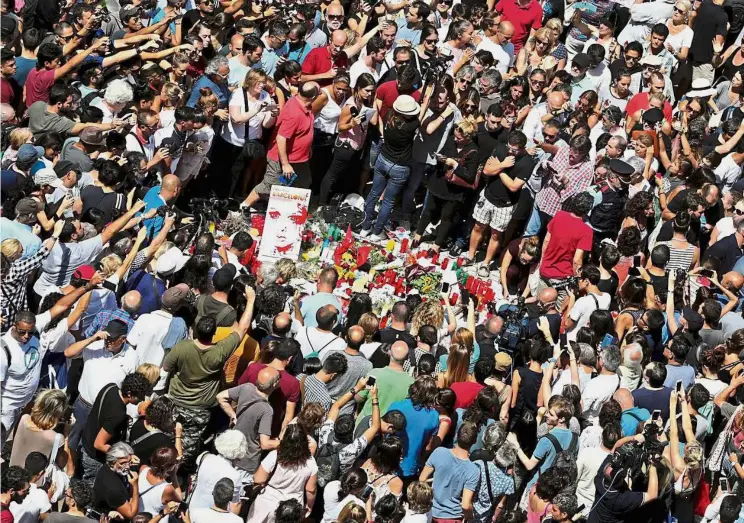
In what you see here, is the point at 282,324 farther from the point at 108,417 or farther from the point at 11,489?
the point at 11,489

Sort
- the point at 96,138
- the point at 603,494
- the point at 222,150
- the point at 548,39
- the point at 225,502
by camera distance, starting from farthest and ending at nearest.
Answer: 1. the point at 548,39
2. the point at 222,150
3. the point at 96,138
4. the point at 603,494
5. the point at 225,502

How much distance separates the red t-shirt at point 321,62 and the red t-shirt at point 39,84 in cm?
329

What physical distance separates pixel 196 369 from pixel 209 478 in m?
1.32

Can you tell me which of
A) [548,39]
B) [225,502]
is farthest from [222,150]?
[225,502]

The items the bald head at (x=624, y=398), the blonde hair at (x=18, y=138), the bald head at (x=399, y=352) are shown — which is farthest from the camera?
the blonde hair at (x=18, y=138)

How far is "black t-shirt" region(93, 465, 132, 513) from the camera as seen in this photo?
31.2 ft

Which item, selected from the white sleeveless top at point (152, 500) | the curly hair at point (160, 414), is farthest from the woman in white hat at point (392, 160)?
the white sleeveless top at point (152, 500)

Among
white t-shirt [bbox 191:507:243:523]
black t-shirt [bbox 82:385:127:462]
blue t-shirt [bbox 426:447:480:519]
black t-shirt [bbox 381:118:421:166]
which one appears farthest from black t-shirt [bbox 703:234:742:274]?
black t-shirt [bbox 82:385:127:462]

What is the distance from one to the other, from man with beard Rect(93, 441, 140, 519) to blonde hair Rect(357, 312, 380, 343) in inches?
110

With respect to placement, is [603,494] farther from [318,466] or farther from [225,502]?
[225,502]

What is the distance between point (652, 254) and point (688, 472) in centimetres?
306

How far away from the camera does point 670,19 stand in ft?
57.4

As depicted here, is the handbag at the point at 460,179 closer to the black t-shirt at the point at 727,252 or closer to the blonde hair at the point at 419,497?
the black t-shirt at the point at 727,252

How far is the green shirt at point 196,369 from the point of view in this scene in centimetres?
1085
